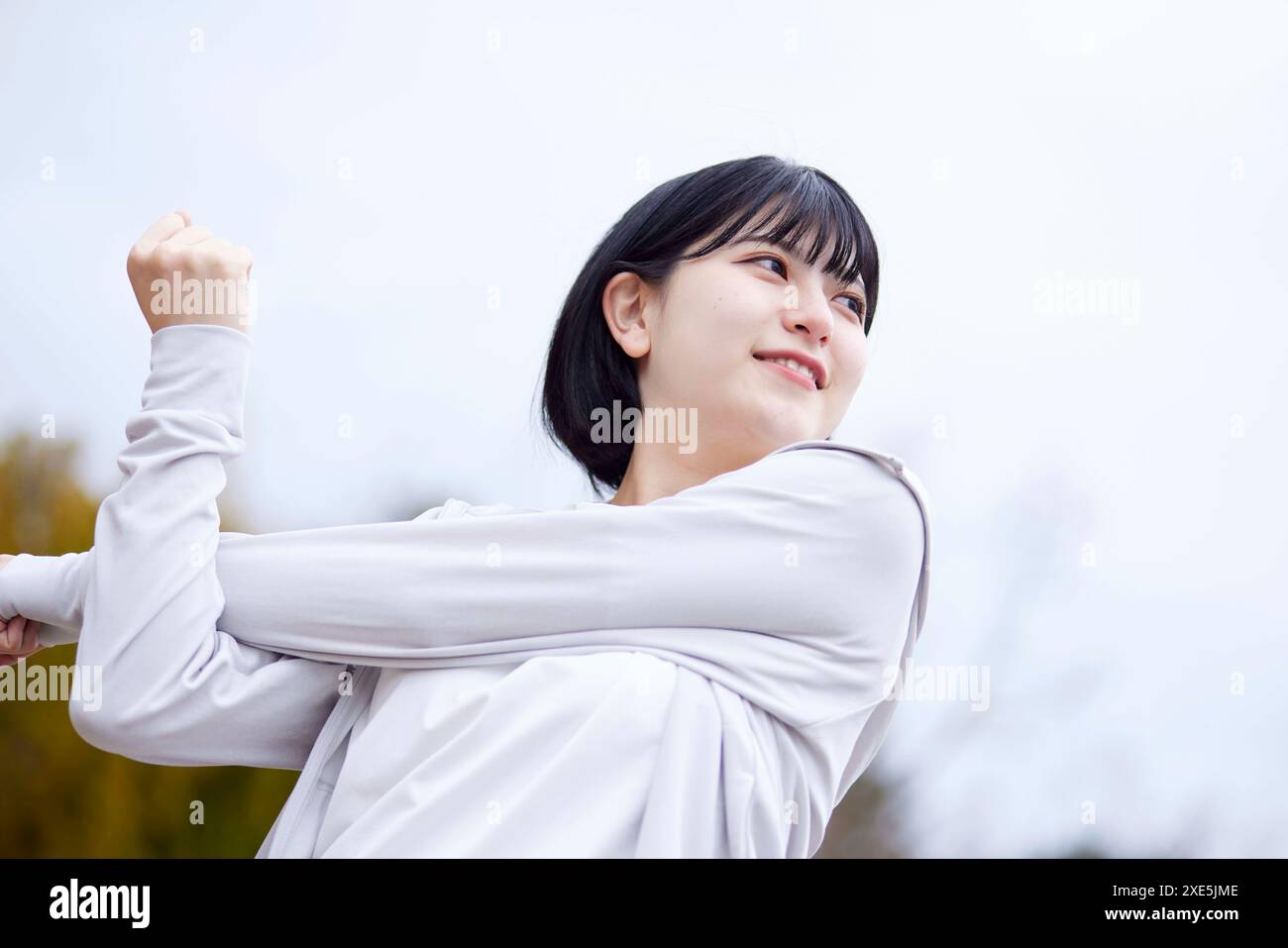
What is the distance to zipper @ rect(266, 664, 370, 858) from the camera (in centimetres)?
86

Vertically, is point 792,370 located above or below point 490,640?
above

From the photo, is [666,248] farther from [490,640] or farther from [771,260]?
[490,640]

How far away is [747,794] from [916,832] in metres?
3.83

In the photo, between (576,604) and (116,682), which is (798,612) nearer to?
(576,604)

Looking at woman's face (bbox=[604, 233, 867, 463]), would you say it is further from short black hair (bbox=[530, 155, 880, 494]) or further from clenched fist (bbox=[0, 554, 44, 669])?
clenched fist (bbox=[0, 554, 44, 669])

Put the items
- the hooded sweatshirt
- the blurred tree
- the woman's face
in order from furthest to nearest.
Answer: the blurred tree
the woman's face
the hooded sweatshirt

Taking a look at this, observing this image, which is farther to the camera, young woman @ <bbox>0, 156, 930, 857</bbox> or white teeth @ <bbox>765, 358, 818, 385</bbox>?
white teeth @ <bbox>765, 358, 818, 385</bbox>

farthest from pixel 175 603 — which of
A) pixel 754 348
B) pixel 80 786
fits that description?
pixel 80 786

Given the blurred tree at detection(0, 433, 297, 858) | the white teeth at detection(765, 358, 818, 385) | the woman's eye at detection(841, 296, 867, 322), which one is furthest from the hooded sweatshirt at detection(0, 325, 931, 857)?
the blurred tree at detection(0, 433, 297, 858)

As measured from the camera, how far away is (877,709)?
998 mm

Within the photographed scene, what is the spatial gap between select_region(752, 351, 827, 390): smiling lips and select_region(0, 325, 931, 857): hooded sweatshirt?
97 millimetres

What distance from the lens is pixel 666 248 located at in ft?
3.57

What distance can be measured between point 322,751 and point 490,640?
0.16 metres
